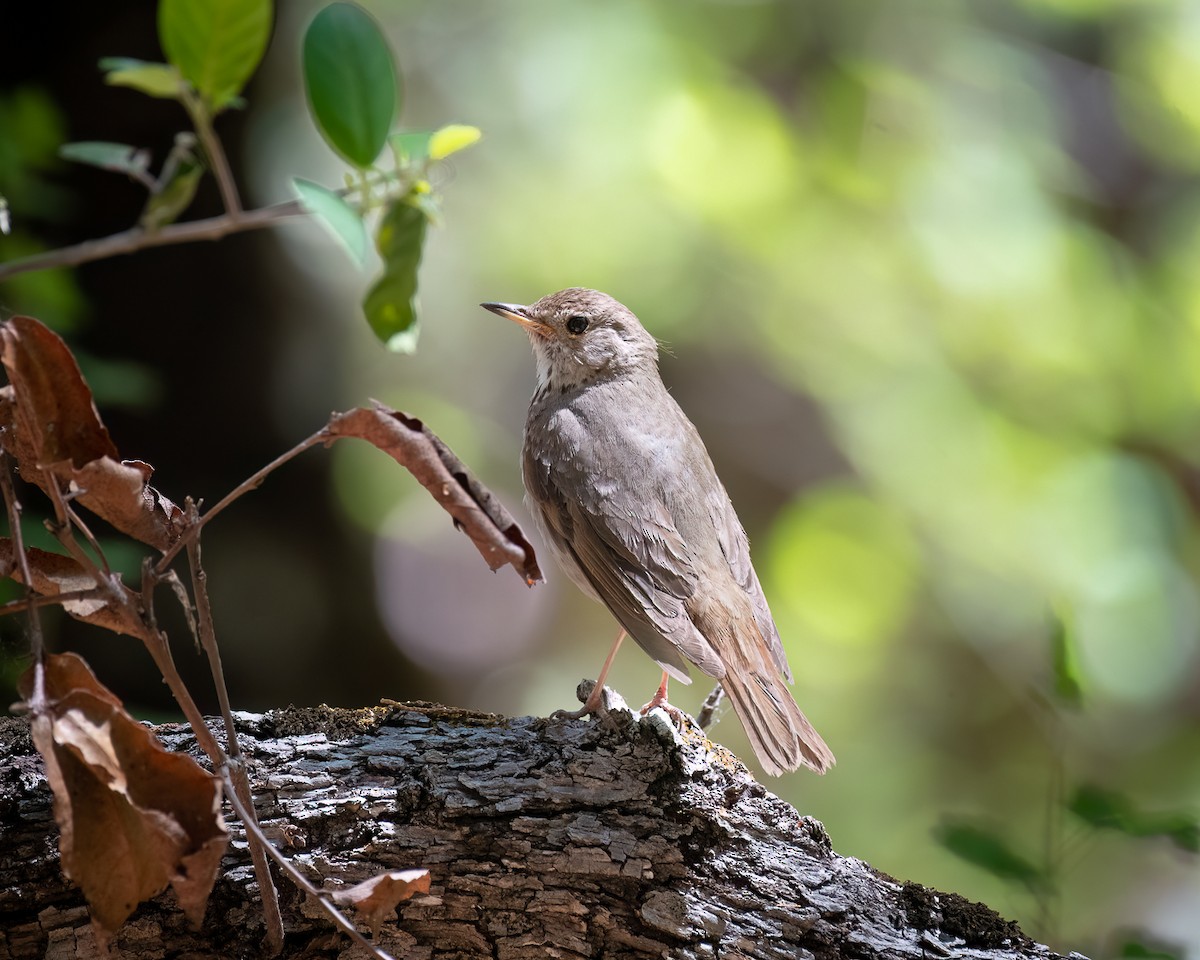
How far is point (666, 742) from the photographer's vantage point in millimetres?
2062

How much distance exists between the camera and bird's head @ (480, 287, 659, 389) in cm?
370

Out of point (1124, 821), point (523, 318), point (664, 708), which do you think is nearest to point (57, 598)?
point (664, 708)

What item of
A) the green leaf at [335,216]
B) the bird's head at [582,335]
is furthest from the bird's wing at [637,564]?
the green leaf at [335,216]

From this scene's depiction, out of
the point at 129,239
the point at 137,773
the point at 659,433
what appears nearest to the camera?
→ the point at 129,239

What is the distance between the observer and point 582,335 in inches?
146

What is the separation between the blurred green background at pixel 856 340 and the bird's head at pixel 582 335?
136cm

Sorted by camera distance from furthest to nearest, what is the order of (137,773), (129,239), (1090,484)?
(1090,484)
(137,773)
(129,239)

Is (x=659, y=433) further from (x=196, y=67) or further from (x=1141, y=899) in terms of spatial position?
(x=1141, y=899)

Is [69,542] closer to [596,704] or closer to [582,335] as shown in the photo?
[596,704]

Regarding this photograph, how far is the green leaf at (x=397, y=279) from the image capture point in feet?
4.75

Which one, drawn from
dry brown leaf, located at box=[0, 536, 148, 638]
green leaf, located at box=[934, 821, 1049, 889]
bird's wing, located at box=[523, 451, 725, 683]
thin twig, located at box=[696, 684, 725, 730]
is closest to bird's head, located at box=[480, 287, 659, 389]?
bird's wing, located at box=[523, 451, 725, 683]

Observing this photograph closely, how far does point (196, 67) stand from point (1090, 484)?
4.69 meters

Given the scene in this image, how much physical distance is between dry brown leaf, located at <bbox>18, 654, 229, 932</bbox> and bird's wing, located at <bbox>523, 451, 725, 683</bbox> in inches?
55.2

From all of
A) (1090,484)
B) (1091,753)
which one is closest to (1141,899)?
(1091,753)
